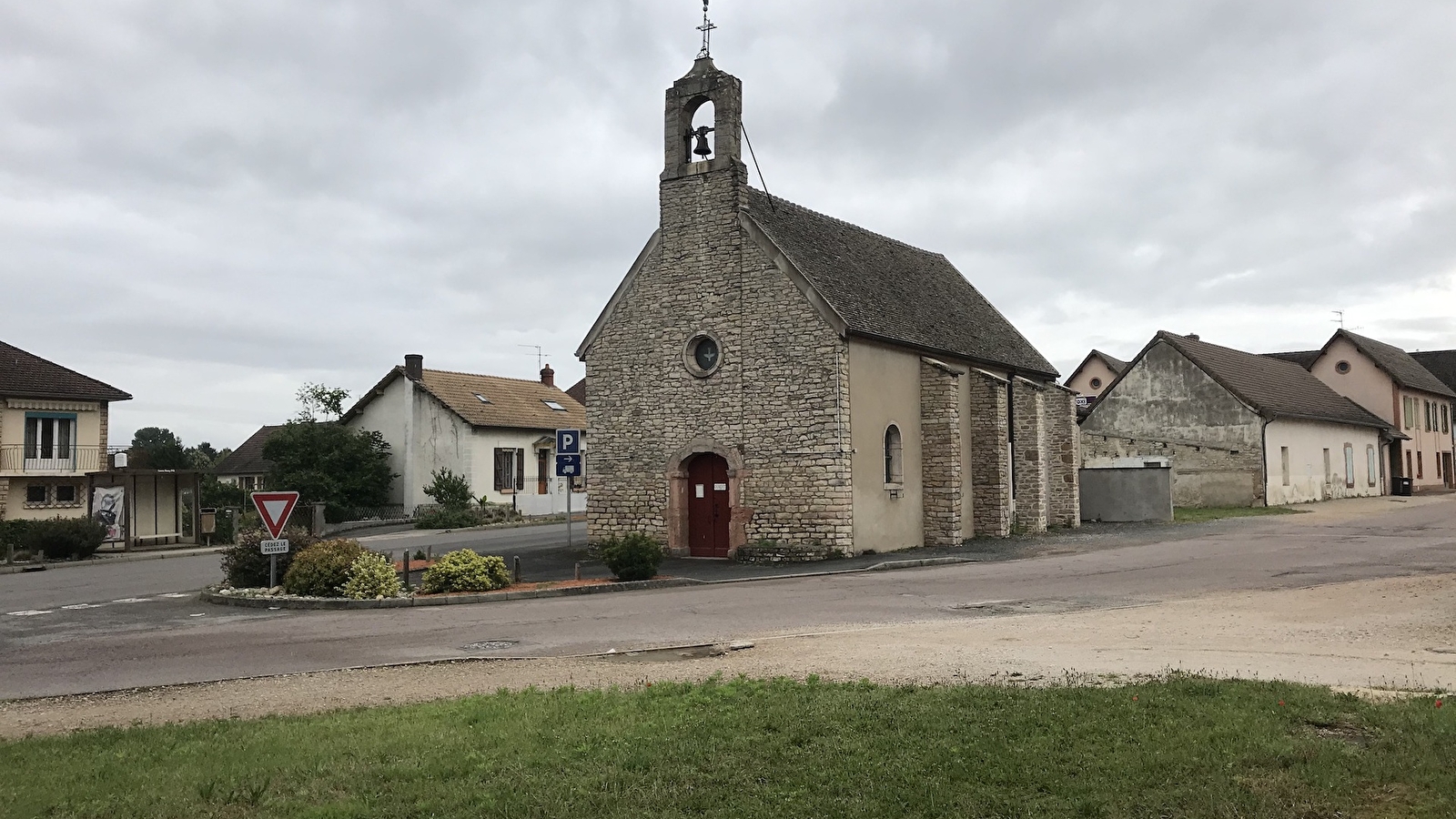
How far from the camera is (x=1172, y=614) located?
12570 millimetres

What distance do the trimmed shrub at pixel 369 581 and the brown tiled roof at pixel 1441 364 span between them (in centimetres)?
7017

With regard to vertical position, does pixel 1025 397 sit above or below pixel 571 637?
above

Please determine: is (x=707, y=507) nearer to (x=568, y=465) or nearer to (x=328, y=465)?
(x=568, y=465)

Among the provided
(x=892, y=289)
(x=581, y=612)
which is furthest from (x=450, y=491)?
(x=581, y=612)

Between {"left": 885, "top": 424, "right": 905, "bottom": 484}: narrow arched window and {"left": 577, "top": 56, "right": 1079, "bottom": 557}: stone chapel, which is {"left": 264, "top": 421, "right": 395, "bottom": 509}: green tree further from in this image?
{"left": 885, "top": 424, "right": 905, "bottom": 484}: narrow arched window

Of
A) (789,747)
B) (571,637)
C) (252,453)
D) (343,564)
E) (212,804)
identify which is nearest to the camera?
(212,804)

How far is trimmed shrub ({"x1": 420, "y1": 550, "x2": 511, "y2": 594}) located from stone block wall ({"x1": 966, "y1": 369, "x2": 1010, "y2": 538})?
13.4 meters

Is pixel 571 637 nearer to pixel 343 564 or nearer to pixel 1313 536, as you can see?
pixel 343 564

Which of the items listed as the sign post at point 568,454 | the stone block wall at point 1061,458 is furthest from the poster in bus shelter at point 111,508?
the stone block wall at point 1061,458

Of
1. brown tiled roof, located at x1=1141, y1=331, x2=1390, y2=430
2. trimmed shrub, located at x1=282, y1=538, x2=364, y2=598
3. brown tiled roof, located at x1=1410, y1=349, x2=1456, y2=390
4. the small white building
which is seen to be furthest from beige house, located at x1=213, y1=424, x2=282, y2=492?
brown tiled roof, located at x1=1410, y1=349, x2=1456, y2=390

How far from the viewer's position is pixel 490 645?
38.5ft

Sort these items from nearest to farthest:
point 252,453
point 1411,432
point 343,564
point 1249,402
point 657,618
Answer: point 657,618 → point 343,564 → point 1249,402 → point 1411,432 → point 252,453

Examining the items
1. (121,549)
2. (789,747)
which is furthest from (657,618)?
(121,549)

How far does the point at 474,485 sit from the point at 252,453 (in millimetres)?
22412
